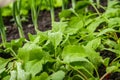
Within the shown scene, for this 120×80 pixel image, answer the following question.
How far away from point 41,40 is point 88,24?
1.17 feet

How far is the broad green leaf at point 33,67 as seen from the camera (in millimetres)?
1083

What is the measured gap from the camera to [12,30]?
219cm

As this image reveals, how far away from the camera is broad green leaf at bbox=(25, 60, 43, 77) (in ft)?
3.55

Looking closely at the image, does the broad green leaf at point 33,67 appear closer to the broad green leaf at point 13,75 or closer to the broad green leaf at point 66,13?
the broad green leaf at point 13,75

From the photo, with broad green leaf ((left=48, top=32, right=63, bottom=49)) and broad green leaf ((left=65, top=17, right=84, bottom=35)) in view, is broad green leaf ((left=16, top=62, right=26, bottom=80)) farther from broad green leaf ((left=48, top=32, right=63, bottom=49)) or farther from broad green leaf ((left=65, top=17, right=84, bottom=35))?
broad green leaf ((left=65, top=17, right=84, bottom=35))

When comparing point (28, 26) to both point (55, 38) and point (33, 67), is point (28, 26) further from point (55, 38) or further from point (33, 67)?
point (33, 67)

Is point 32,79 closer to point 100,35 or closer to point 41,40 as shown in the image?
point 41,40

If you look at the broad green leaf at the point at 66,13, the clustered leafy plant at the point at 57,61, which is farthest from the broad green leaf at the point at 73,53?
the broad green leaf at the point at 66,13

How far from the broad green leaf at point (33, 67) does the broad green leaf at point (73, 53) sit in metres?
0.09

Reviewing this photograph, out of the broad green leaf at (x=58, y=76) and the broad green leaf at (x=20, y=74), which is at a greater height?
the broad green leaf at (x=20, y=74)

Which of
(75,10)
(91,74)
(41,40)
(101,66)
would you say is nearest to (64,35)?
(41,40)

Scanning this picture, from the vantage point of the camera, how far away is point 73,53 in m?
1.14

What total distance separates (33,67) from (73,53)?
0.15 meters

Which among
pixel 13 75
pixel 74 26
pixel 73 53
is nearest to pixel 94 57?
pixel 73 53
